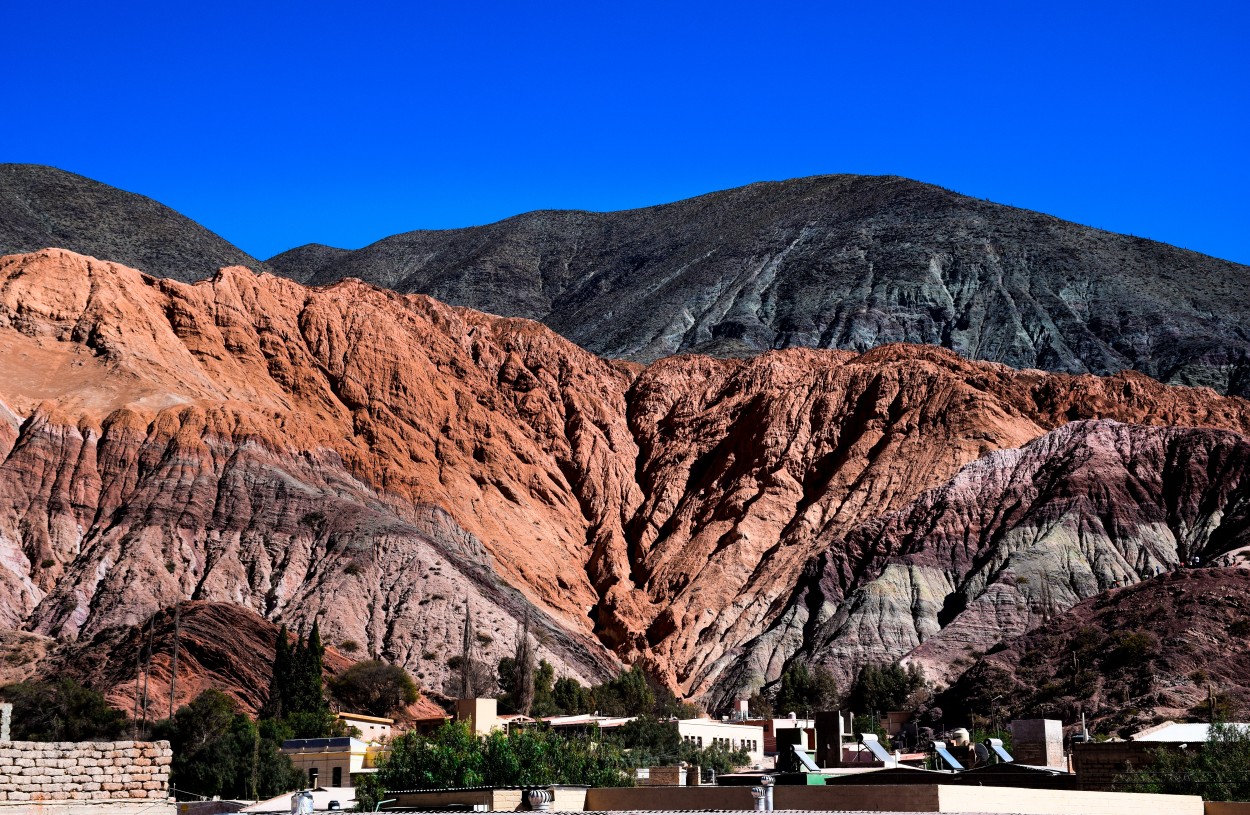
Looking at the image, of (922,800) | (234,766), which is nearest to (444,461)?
(234,766)

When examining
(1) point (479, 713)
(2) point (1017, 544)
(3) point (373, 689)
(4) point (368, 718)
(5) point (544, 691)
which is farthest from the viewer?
(2) point (1017, 544)

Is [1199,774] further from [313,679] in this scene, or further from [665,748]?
[313,679]

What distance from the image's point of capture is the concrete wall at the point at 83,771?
63.4 feet

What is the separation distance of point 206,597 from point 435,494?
991 inches

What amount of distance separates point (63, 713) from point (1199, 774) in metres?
65.7

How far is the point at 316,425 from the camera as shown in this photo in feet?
433

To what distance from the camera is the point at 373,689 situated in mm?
99438

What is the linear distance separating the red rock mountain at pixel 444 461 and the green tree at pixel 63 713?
43.4 feet

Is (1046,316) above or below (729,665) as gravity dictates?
above

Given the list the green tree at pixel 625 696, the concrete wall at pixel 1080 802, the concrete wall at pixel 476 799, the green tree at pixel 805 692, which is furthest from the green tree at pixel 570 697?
the concrete wall at pixel 1080 802

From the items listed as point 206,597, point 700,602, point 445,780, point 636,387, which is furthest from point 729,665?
point 445,780

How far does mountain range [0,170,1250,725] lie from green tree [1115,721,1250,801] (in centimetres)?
6618

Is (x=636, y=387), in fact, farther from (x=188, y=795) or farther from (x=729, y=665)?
(x=188, y=795)

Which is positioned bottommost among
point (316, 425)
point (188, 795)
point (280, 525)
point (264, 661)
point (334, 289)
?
point (188, 795)
